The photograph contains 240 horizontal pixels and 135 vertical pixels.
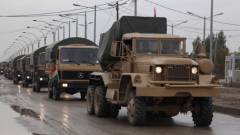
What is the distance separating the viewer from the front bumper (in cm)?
1541

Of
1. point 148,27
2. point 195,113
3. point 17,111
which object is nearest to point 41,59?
point 17,111

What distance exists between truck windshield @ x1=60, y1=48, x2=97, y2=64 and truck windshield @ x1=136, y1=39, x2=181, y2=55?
1206 cm

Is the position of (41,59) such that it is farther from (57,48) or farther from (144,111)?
(144,111)

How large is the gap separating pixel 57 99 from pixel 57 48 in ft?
8.44

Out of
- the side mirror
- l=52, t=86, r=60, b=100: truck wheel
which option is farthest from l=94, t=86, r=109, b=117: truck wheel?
l=52, t=86, r=60, b=100: truck wheel

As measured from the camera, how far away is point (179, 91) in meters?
15.7

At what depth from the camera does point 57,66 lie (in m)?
29.9

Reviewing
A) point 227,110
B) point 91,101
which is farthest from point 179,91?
point 227,110

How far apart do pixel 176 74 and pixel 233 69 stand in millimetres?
41010

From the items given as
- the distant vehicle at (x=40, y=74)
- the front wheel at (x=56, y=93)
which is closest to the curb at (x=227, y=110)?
the front wheel at (x=56, y=93)

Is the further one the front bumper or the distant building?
the distant building

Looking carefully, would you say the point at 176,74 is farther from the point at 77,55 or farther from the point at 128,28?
the point at 77,55

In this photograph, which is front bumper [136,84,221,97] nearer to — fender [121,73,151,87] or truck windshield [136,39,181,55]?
fender [121,73,151,87]

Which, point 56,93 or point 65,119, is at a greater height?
point 56,93
